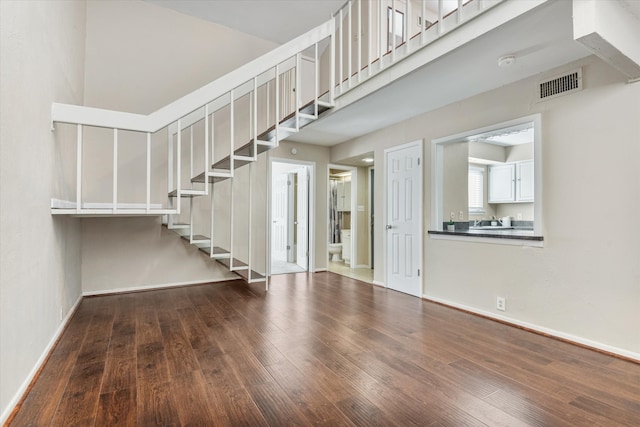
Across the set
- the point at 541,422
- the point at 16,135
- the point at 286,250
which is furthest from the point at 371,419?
the point at 286,250

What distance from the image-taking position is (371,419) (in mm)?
1551

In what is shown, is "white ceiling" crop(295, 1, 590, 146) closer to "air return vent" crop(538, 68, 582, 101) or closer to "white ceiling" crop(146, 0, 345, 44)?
"air return vent" crop(538, 68, 582, 101)

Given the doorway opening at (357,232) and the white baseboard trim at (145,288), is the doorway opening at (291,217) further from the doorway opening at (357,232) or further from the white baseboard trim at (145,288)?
the white baseboard trim at (145,288)

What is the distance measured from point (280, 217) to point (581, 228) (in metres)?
5.52

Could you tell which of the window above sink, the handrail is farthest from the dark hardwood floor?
the handrail

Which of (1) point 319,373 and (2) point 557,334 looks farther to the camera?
(2) point 557,334

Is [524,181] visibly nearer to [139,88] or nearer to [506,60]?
[506,60]

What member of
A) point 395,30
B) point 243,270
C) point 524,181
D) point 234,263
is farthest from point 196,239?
point 524,181

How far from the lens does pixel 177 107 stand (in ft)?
9.09

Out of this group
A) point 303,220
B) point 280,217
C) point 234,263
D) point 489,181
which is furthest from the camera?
point 280,217

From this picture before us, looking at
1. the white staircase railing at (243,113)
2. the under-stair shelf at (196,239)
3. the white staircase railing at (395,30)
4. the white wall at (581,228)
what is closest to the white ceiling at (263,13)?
the white staircase railing at (243,113)

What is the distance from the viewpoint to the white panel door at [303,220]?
5688 mm

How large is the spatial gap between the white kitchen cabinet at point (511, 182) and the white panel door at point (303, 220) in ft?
12.5

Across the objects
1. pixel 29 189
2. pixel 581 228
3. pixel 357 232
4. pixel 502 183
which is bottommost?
pixel 357 232
